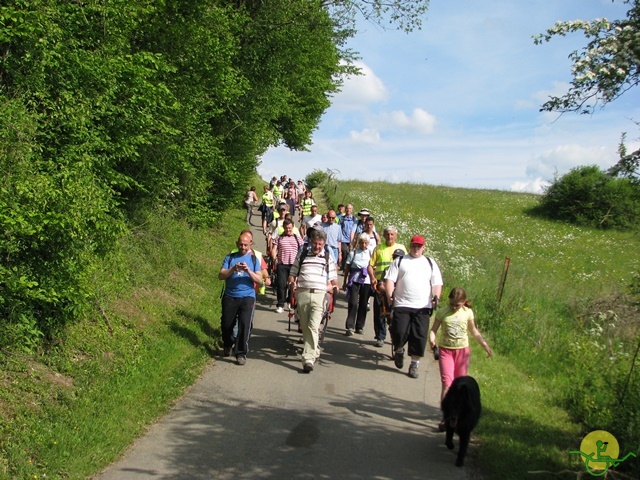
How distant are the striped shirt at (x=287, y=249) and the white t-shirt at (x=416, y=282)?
11.9 feet

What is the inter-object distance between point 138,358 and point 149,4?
594 centimetres

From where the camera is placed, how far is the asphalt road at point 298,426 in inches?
209

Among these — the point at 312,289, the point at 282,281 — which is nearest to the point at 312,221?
the point at 282,281

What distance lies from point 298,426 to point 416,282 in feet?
9.35

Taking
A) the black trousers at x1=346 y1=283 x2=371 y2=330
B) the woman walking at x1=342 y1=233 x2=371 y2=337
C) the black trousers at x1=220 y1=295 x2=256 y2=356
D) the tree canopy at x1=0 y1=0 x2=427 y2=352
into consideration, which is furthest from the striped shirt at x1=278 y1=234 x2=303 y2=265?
the black trousers at x1=220 y1=295 x2=256 y2=356

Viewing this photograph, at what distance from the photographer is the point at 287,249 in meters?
11.5

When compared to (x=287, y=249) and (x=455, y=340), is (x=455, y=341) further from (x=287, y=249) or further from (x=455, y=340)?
(x=287, y=249)

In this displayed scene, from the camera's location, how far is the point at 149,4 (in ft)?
32.1

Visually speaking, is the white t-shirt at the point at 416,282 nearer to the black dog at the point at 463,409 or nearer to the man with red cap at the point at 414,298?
the man with red cap at the point at 414,298

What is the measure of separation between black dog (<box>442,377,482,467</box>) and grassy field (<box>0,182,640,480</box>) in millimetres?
343

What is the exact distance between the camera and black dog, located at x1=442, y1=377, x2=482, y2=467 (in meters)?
5.54

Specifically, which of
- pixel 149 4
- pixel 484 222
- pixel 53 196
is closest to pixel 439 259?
pixel 149 4

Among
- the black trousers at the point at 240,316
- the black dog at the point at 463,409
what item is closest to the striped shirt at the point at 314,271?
the black trousers at the point at 240,316

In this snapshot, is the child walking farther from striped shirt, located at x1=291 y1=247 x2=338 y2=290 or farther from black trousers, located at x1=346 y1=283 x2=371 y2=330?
black trousers, located at x1=346 y1=283 x2=371 y2=330
